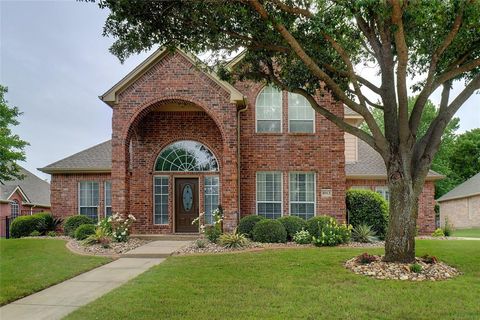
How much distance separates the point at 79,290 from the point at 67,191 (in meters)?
11.7

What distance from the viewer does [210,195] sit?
Answer: 52.0ft

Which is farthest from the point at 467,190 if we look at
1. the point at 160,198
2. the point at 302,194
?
the point at 160,198

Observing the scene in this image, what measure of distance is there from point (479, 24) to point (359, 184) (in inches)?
448

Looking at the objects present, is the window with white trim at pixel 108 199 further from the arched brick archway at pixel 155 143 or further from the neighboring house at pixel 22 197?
the neighboring house at pixel 22 197

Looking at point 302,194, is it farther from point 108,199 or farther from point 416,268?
point 108,199

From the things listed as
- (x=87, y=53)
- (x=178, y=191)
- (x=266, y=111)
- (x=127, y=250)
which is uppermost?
(x=87, y=53)

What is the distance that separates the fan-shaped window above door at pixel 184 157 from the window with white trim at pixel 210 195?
Result: 546 millimetres

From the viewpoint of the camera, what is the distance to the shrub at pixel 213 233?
13000 mm

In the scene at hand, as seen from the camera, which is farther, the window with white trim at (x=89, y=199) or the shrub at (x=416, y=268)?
the window with white trim at (x=89, y=199)

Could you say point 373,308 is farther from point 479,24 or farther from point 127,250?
point 127,250

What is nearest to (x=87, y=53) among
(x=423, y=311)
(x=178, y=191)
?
(x=178, y=191)

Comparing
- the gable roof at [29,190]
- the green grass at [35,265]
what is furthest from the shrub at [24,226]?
the gable roof at [29,190]

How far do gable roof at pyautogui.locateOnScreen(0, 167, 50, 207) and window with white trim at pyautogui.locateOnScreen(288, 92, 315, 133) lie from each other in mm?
20823

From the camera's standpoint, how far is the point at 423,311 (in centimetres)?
607
